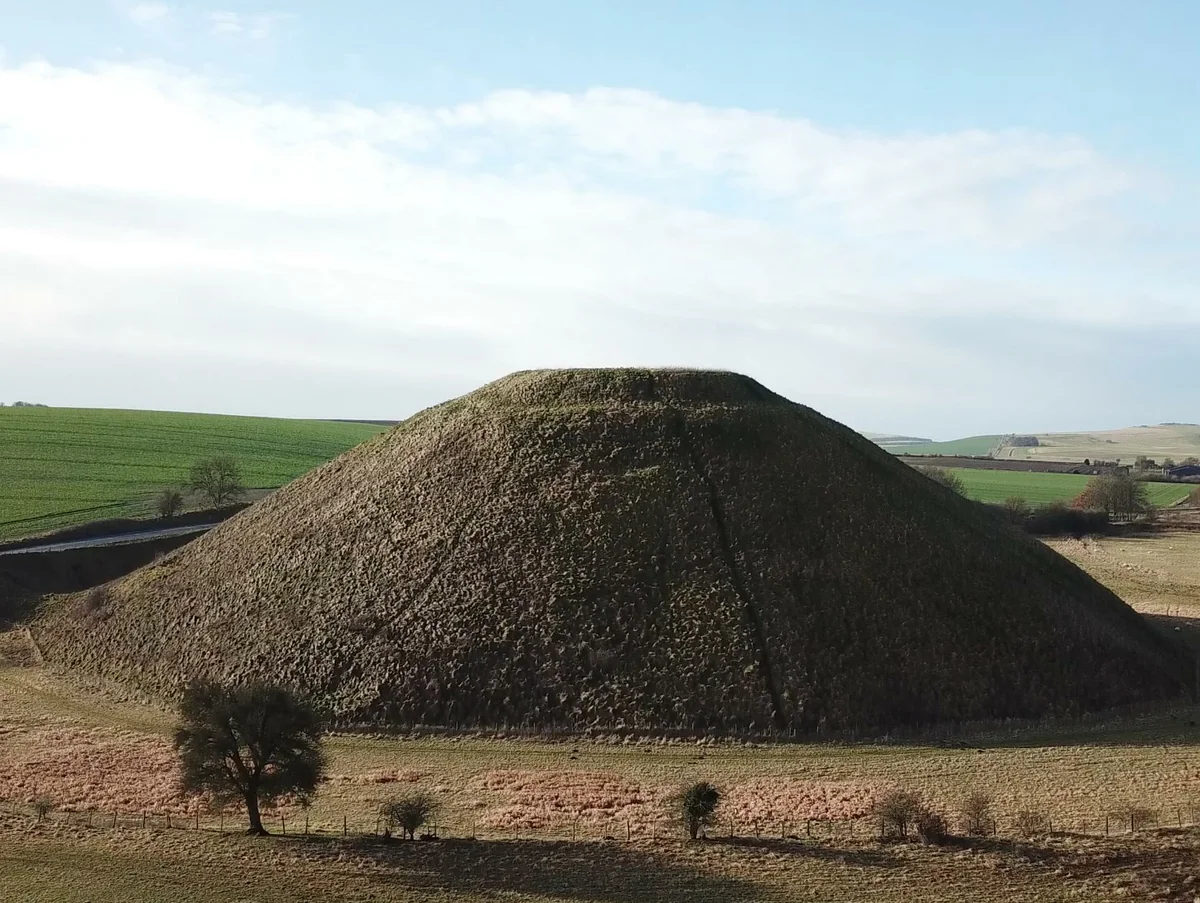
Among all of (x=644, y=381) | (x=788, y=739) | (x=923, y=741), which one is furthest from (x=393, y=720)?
(x=644, y=381)

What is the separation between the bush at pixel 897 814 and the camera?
90.8ft

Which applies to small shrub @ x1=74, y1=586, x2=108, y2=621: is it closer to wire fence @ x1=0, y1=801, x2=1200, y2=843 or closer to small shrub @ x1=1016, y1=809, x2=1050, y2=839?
wire fence @ x1=0, y1=801, x2=1200, y2=843

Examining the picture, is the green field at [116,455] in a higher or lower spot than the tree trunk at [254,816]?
higher

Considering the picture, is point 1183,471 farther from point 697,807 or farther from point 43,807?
point 43,807

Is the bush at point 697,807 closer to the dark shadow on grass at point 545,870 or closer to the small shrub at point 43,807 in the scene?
the dark shadow on grass at point 545,870

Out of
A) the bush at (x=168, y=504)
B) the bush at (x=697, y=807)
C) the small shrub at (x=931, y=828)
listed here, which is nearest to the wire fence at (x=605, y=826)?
the bush at (x=697, y=807)

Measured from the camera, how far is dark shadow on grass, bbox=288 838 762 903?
2406cm

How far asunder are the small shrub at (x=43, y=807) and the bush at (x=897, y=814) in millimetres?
23521

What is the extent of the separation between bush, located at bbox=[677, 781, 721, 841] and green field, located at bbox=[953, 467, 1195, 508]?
327 feet

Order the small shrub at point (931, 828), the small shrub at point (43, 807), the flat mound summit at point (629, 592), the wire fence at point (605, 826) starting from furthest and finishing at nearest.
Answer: the flat mound summit at point (629, 592) < the small shrub at point (43, 807) < the wire fence at point (605, 826) < the small shrub at point (931, 828)

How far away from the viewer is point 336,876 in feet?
81.9

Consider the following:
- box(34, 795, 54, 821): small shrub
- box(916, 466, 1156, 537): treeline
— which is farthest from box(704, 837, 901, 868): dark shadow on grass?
box(916, 466, 1156, 537): treeline

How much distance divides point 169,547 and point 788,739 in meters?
49.1

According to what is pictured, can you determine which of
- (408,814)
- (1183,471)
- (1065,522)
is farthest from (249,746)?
(1183,471)
